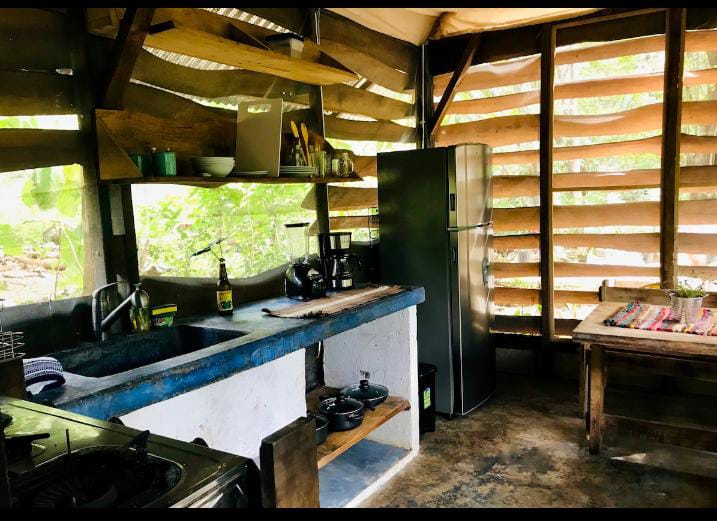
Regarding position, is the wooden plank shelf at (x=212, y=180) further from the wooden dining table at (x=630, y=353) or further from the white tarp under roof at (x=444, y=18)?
the wooden dining table at (x=630, y=353)

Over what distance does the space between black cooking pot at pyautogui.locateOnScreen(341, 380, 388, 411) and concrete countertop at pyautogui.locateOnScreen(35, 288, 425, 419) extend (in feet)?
1.70

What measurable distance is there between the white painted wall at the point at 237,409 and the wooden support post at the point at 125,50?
132 cm

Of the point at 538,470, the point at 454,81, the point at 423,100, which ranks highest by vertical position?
the point at 454,81

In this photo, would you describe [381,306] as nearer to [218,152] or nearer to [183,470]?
[218,152]

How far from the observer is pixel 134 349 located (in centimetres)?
241

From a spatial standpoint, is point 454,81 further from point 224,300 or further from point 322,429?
point 322,429

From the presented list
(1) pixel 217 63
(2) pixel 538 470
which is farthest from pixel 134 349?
(2) pixel 538 470

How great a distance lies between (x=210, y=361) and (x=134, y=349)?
0.55 meters

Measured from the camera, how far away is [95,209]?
244 centimetres

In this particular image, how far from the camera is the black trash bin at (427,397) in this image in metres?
3.68

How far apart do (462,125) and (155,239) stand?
3.18m

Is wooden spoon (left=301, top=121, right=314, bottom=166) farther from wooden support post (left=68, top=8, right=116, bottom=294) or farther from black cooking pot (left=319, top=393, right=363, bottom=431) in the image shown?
black cooking pot (left=319, top=393, right=363, bottom=431)

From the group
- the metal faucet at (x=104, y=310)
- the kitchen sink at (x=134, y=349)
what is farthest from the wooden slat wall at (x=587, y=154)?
the metal faucet at (x=104, y=310)

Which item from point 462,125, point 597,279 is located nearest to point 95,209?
point 462,125
